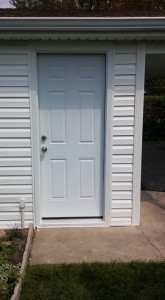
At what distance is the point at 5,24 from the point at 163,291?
3449 millimetres

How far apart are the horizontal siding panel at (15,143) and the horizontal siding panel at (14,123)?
184 millimetres

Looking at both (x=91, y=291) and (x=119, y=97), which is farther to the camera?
(x=119, y=97)

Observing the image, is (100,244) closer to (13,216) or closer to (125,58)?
(13,216)

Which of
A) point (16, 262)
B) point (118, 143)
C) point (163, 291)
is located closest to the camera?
point (163, 291)

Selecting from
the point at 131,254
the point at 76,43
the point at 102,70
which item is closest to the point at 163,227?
the point at 131,254

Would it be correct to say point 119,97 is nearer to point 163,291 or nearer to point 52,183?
point 52,183

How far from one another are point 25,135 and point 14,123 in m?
0.22

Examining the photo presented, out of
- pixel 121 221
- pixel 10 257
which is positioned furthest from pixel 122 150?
pixel 10 257

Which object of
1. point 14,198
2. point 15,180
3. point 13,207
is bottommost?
point 13,207

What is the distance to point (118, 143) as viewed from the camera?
4.61 m

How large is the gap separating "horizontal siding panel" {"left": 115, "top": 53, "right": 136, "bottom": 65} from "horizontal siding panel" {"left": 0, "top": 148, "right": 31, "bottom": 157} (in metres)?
1.73

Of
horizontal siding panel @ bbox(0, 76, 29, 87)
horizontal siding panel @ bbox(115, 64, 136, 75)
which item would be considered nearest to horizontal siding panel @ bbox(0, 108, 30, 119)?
horizontal siding panel @ bbox(0, 76, 29, 87)

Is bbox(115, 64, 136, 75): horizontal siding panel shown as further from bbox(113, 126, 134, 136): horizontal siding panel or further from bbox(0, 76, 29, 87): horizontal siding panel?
bbox(0, 76, 29, 87): horizontal siding panel

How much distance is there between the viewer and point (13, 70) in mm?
4383
